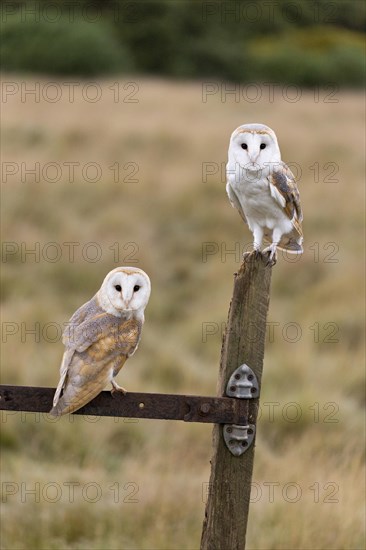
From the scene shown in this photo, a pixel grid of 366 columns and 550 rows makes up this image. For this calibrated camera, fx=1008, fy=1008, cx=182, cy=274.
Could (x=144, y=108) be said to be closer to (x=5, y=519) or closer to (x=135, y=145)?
(x=135, y=145)

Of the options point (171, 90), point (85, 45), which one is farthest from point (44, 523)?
point (85, 45)

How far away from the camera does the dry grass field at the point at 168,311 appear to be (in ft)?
14.4

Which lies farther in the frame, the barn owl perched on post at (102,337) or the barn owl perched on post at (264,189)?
the barn owl perched on post at (264,189)

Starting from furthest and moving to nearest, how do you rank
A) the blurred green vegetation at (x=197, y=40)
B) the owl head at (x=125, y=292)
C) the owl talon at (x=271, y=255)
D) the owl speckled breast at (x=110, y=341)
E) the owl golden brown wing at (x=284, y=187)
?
the blurred green vegetation at (x=197, y=40)
the owl golden brown wing at (x=284, y=187)
the owl talon at (x=271, y=255)
the owl speckled breast at (x=110, y=341)
the owl head at (x=125, y=292)

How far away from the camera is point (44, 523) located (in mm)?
4270

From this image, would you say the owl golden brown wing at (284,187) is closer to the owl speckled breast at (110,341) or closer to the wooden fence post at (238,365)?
the wooden fence post at (238,365)

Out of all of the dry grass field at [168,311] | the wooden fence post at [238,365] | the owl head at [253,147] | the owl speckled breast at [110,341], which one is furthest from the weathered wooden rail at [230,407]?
the dry grass field at [168,311]

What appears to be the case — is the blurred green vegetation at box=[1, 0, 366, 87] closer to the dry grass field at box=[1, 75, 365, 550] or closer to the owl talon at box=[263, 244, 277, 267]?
the dry grass field at box=[1, 75, 365, 550]

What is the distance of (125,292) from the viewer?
2.53 m

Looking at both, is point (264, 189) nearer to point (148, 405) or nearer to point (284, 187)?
point (284, 187)

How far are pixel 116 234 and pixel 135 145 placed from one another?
3387 mm

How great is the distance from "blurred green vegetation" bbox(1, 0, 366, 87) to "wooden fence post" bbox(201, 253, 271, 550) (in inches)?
524

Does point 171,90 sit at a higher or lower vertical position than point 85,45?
lower

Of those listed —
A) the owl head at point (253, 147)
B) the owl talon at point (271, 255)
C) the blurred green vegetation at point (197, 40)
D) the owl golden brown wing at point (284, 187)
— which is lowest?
the owl talon at point (271, 255)
